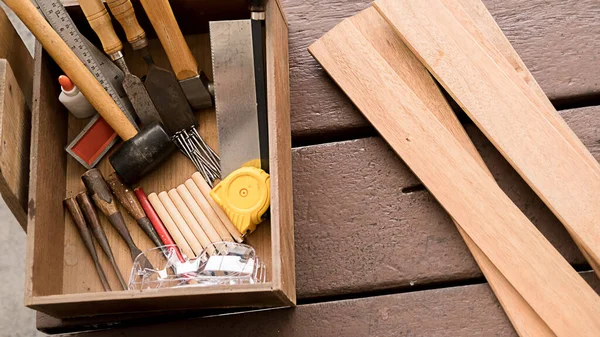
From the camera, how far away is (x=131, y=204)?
842 millimetres

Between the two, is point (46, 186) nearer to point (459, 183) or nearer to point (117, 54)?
point (117, 54)

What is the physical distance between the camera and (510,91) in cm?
83

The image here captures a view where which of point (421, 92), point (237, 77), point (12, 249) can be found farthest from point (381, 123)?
point (12, 249)

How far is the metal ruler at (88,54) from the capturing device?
83 cm

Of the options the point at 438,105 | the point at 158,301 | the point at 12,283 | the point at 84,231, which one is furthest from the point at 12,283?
the point at 438,105

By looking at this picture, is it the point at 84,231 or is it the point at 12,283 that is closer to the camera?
the point at 84,231

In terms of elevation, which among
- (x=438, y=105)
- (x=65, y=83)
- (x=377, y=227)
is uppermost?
(x=65, y=83)

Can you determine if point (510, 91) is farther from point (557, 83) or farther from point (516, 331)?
point (516, 331)

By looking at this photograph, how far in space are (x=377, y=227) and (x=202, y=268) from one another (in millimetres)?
194

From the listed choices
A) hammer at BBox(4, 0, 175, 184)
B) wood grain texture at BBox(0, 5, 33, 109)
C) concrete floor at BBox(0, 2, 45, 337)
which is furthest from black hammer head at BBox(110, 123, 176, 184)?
concrete floor at BBox(0, 2, 45, 337)

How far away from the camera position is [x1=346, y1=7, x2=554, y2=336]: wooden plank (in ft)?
2.59

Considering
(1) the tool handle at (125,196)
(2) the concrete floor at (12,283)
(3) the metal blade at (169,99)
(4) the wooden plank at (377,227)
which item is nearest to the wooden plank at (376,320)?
(4) the wooden plank at (377,227)

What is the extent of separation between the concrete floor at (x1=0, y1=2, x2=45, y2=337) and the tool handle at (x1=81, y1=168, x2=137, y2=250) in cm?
56

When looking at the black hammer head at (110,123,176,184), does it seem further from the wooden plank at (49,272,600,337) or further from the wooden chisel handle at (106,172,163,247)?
the wooden plank at (49,272,600,337)
